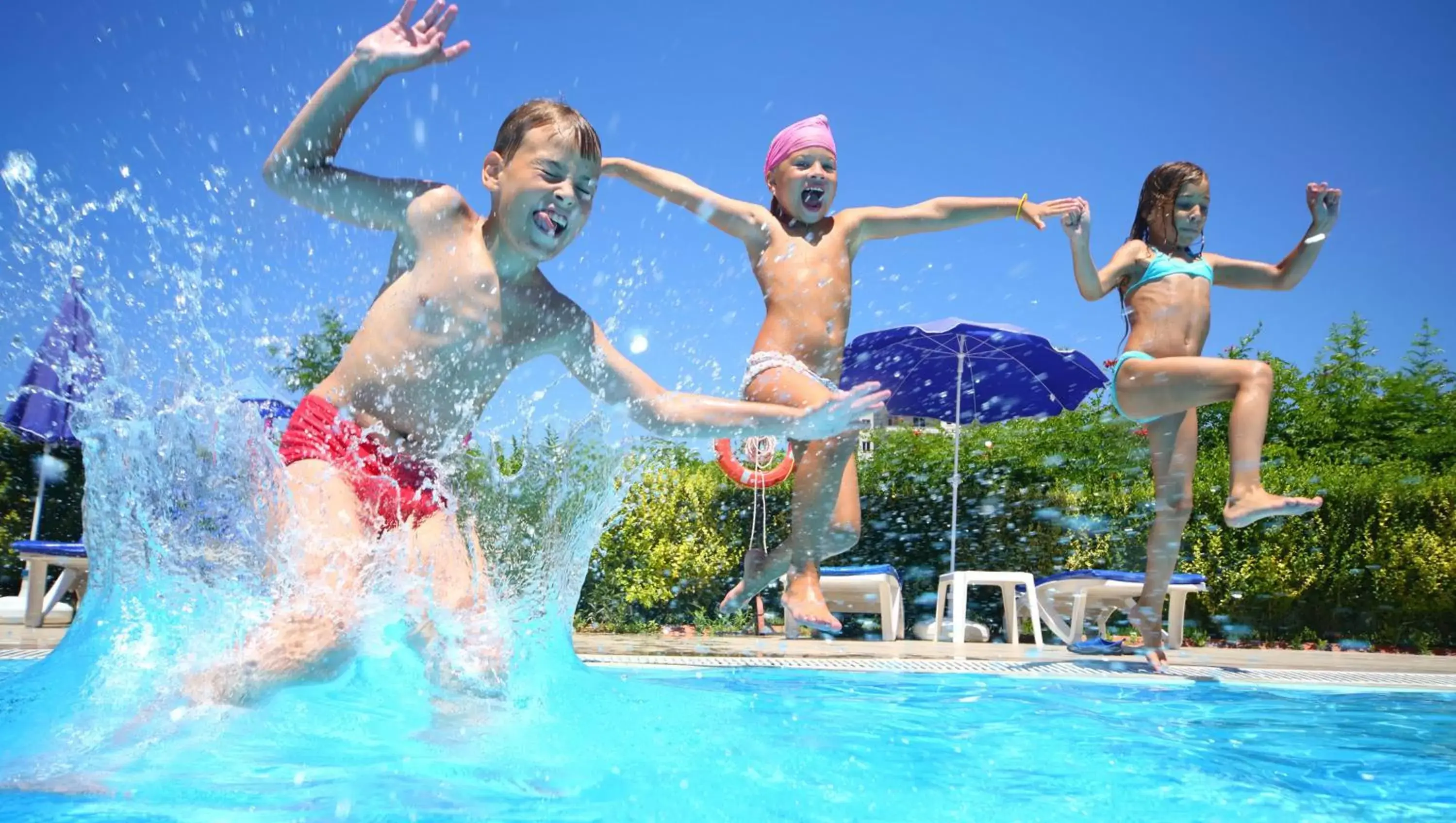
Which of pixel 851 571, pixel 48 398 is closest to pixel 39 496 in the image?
pixel 48 398

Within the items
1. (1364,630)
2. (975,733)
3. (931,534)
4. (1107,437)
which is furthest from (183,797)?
(1107,437)

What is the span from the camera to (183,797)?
6.95ft

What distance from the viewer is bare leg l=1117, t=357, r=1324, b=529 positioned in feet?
12.8

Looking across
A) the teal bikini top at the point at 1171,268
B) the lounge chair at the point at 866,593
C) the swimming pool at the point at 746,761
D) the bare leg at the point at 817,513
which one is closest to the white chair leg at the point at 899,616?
the lounge chair at the point at 866,593

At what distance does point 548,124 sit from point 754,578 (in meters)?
2.17

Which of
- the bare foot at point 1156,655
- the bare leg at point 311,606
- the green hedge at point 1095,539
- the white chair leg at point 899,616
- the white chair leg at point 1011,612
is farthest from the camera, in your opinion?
the green hedge at point 1095,539

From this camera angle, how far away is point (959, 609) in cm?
820

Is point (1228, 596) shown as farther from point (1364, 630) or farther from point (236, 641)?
point (236, 641)

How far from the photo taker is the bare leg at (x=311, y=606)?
93.3 inches

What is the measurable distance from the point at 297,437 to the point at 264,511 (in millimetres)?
213

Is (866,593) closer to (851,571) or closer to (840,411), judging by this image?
(851,571)

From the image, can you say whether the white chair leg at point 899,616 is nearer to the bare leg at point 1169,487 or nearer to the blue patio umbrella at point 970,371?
the blue patio umbrella at point 970,371

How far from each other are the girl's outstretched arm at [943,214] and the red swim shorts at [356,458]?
7.62ft

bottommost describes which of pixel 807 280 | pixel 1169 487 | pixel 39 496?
pixel 39 496
